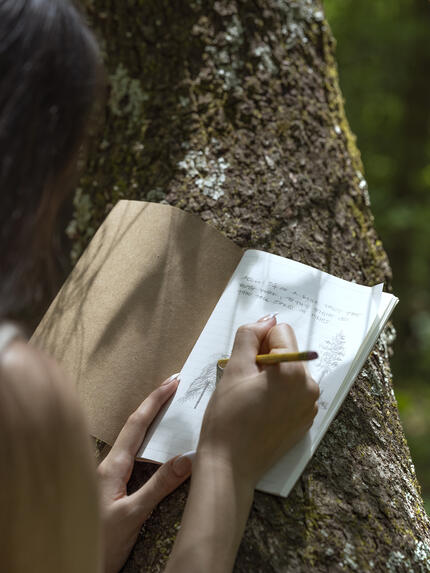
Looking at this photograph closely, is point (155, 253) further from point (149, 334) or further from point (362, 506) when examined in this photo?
point (362, 506)

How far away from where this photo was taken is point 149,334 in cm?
117

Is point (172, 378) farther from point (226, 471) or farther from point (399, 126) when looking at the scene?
point (399, 126)

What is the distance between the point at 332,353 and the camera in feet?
3.60

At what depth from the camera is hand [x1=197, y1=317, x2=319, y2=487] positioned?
90cm

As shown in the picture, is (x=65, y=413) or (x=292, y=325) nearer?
(x=65, y=413)

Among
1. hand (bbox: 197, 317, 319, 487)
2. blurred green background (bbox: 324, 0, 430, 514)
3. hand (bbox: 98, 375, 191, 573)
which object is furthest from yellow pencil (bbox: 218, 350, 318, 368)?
blurred green background (bbox: 324, 0, 430, 514)

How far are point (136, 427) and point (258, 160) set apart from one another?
2.78ft

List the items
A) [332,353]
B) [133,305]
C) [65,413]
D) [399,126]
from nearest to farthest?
[65,413] < [332,353] < [133,305] < [399,126]

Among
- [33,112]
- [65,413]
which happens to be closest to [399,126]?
[33,112]

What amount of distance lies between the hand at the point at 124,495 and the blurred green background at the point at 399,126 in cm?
411

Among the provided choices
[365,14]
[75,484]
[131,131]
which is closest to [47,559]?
[75,484]

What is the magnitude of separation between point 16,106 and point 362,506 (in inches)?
35.8

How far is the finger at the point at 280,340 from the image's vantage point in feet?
3.33

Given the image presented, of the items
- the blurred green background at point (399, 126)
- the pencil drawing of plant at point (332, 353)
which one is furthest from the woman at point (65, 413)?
the blurred green background at point (399, 126)
